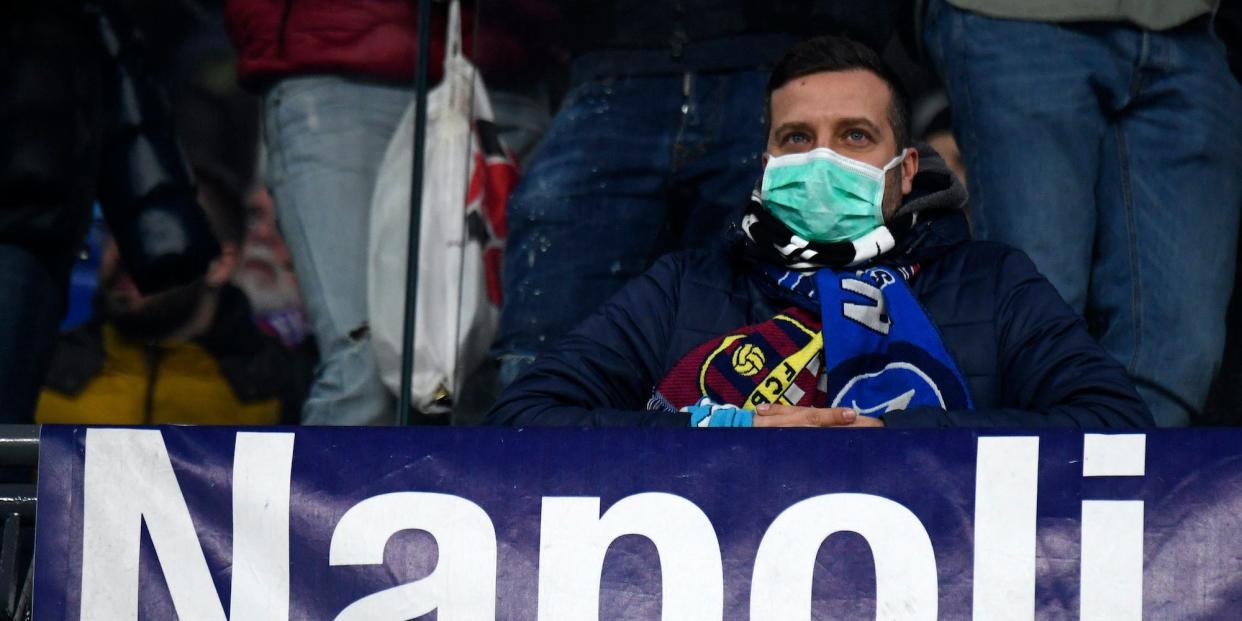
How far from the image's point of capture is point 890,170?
12.6 ft

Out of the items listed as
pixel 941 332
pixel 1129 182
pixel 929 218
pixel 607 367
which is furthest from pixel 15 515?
pixel 1129 182

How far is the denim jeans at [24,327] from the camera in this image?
16.9 feet

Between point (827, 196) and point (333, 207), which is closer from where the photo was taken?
point (827, 196)

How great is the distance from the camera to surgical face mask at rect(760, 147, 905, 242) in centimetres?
374

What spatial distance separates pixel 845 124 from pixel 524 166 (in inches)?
57.4

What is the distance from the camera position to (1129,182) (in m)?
4.74

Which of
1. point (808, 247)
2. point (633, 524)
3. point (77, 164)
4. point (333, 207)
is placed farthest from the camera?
point (77, 164)

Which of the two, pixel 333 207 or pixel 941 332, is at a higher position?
pixel 333 207

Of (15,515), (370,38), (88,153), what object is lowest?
(15,515)

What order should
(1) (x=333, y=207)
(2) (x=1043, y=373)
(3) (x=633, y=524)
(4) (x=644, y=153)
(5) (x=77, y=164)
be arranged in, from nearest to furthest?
(3) (x=633, y=524) → (2) (x=1043, y=373) → (4) (x=644, y=153) → (1) (x=333, y=207) → (5) (x=77, y=164)

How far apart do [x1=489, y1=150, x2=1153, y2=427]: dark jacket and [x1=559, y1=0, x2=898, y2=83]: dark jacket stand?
3.74 ft

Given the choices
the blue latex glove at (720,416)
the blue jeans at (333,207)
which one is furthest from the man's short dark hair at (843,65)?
the blue jeans at (333,207)

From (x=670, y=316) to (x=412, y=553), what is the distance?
3.07ft

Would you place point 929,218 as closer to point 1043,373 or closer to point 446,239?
point 1043,373
